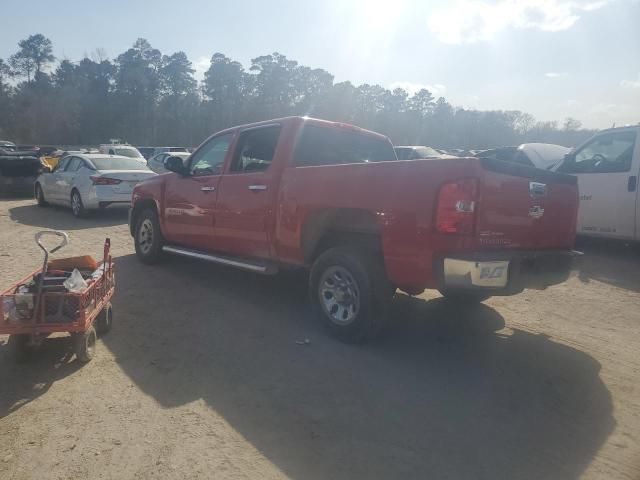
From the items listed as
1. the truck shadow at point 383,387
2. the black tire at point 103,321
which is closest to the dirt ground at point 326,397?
the truck shadow at point 383,387

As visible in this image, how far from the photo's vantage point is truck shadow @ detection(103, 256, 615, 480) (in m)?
2.55

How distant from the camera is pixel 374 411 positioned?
300 centimetres

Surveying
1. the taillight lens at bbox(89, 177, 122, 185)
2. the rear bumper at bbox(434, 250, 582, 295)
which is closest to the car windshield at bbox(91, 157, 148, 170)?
the taillight lens at bbox(89, 177, 122, 185)

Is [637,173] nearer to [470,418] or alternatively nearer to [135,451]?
[470,418]

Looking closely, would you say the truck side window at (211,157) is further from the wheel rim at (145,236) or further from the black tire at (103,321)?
the black tire at (103,321)

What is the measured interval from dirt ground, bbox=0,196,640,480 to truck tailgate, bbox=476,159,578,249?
0.97m

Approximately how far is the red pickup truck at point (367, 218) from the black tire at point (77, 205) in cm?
653

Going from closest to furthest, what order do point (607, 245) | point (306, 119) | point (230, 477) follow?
point (230, 477)
point (306, 119)
point (607, 245)

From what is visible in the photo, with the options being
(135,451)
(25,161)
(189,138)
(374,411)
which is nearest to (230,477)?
(135,451)

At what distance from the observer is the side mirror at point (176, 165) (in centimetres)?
604

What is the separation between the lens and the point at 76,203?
37.8ft

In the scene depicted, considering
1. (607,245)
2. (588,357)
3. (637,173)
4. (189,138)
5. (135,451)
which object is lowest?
(135,451)

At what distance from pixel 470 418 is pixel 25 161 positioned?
56.0 feet

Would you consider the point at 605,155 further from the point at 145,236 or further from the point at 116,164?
the point at 116,164
